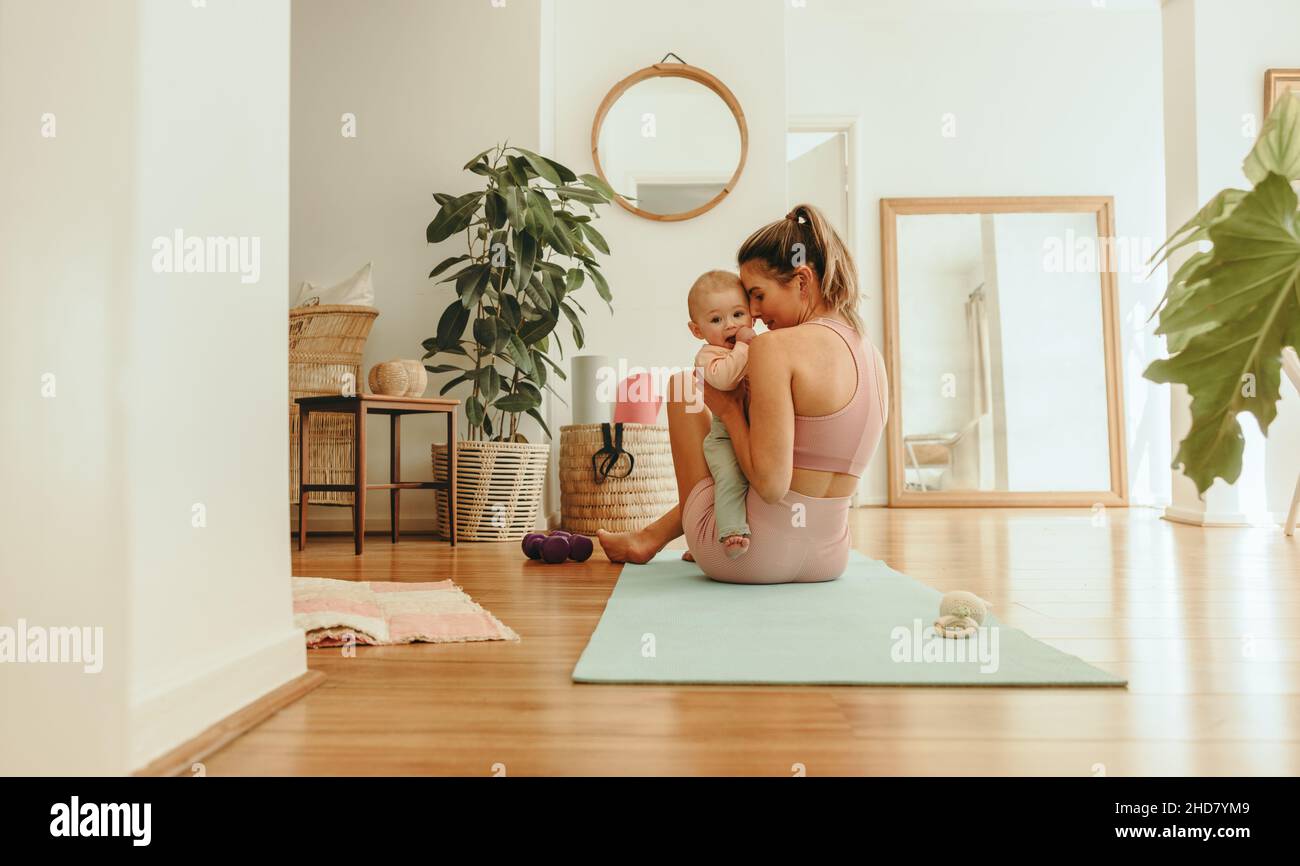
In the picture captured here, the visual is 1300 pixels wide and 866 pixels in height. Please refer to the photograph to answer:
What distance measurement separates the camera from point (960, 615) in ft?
4.70

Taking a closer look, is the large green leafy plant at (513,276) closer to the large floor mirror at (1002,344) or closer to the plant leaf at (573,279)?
the plant leaf at (573,279)

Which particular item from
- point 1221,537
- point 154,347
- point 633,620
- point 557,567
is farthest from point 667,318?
point 154,347

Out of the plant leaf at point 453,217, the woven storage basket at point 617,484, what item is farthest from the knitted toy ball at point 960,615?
the plant leaf at point 453,217

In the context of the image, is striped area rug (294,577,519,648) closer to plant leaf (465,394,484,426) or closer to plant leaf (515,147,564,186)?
plant leaf (465,394,484,426)

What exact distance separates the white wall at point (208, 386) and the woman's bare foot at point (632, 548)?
1.30 meters

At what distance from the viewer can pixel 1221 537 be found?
317 centimetres

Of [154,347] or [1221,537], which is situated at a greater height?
[154,347]

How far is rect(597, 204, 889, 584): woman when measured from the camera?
1.88m

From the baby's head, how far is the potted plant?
1125mm

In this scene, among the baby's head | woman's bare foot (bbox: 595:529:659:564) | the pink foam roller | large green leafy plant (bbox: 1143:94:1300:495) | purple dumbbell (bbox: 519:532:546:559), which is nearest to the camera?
large green leafy plant (bbox: 1143:94:1300:495)

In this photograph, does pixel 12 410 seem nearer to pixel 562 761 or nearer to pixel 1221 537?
pixel 562 761

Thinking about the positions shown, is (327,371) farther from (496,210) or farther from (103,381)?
(103,381)

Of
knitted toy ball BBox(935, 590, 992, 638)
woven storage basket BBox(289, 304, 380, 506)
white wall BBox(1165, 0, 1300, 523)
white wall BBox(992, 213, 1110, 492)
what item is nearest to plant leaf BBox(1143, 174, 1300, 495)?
knitted toy ball BBox(935, 590, 992, 638)
